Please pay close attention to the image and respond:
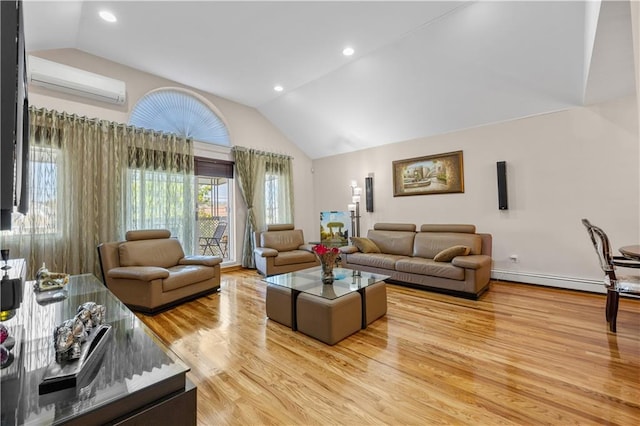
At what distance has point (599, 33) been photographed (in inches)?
90.7

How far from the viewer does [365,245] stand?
4.83m

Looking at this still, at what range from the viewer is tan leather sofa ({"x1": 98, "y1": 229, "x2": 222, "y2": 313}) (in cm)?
304

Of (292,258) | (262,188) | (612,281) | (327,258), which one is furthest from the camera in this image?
(262,188)

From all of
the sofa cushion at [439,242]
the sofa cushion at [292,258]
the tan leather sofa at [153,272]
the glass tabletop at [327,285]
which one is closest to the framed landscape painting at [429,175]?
the sofa cushion at [439,242]

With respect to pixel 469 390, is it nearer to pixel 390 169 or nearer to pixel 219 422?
pixel 219 422

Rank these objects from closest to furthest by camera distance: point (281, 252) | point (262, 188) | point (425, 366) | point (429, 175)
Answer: point (425, 366) < point (429, 175) < point (281, 252) < point (262, 188)

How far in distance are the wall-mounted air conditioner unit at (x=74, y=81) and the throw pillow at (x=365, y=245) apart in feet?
14.0

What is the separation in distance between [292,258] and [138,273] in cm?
237

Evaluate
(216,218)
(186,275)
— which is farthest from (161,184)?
(186,275)

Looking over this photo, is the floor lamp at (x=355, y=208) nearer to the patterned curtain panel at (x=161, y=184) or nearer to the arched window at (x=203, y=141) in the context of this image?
the arched window at (x=203, y=141)

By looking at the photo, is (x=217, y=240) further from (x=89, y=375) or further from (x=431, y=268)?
(x=89, y=375)

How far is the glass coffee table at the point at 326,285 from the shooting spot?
2619 millimetres

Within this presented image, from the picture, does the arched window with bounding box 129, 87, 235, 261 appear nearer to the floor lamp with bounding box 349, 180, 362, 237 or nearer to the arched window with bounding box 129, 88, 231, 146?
the arched window with bounding box 129, 88, 231, 146

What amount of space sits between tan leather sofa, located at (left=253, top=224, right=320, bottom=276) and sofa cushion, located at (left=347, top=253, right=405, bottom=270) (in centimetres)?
77
